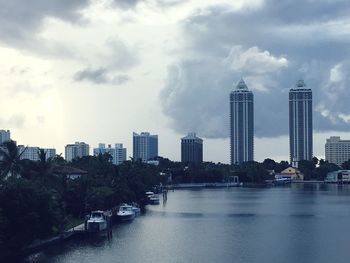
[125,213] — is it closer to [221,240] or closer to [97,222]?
[97,222]

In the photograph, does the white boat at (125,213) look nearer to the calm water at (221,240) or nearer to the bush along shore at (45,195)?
the calm water at (221,240)

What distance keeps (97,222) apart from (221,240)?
397 inches

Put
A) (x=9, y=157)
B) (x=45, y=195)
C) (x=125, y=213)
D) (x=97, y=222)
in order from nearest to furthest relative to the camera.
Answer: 1. (x=45, y=195)
2. (x=9, y=157)
3. (x=97, y=222)
4. (x=125, y=213)

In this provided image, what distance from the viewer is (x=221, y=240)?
5300 centimetres

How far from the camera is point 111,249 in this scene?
159 feet

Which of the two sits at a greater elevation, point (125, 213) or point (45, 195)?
point (45, 195)

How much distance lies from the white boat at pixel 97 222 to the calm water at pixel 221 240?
1.47 metres

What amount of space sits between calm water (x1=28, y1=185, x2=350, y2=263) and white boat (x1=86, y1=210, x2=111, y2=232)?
1.47 m

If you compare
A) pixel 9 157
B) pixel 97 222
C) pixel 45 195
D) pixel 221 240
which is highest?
pixel 9 157

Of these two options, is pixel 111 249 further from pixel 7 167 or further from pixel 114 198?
pixel 114 198

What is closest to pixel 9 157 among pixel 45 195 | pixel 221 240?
pixel 45 195

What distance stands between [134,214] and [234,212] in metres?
13.3

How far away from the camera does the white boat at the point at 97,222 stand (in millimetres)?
54753

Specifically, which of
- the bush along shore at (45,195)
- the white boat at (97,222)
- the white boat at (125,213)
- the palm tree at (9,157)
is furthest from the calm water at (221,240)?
the palm tree at (9,157)
